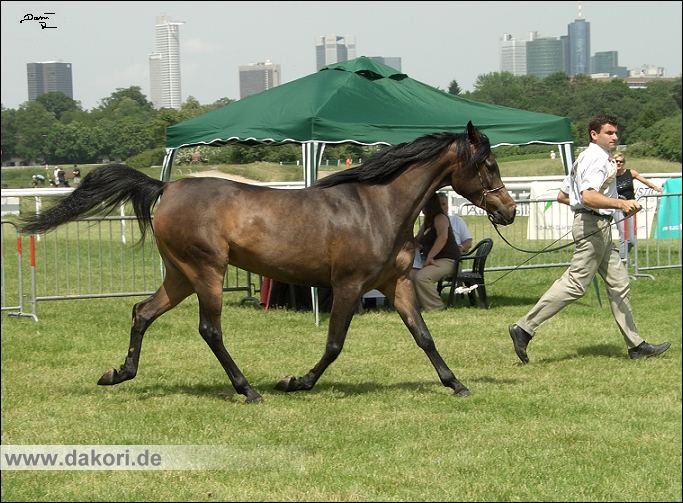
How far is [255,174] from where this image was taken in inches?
700

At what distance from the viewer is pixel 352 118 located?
12320 millimetres

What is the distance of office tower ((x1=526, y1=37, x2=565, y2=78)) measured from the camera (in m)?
46.3

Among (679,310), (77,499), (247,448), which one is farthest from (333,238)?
(679,310)

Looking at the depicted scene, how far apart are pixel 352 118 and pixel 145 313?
5.04m

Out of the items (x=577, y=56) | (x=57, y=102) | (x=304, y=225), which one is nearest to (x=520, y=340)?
(x=304, y=225)

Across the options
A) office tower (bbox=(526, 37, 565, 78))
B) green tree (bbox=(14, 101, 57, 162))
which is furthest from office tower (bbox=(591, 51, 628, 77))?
green tree (bbox=(14, 101, 57, 162))

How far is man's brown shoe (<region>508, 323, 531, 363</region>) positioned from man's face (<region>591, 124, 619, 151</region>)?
179 cm

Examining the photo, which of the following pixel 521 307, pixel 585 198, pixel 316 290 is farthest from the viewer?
pixel 521 307

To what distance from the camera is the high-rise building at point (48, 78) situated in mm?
9406

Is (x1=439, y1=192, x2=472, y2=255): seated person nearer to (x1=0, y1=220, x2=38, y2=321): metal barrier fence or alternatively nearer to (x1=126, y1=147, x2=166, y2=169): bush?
(x1=0, y1=220, x2=38, y2=321): metal barrier fence

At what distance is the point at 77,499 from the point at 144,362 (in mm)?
4232

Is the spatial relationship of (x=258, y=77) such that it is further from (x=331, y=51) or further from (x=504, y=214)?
(x=504, y=214)

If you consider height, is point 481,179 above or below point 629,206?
above

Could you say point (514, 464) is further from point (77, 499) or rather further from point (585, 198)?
point (585, 198)
